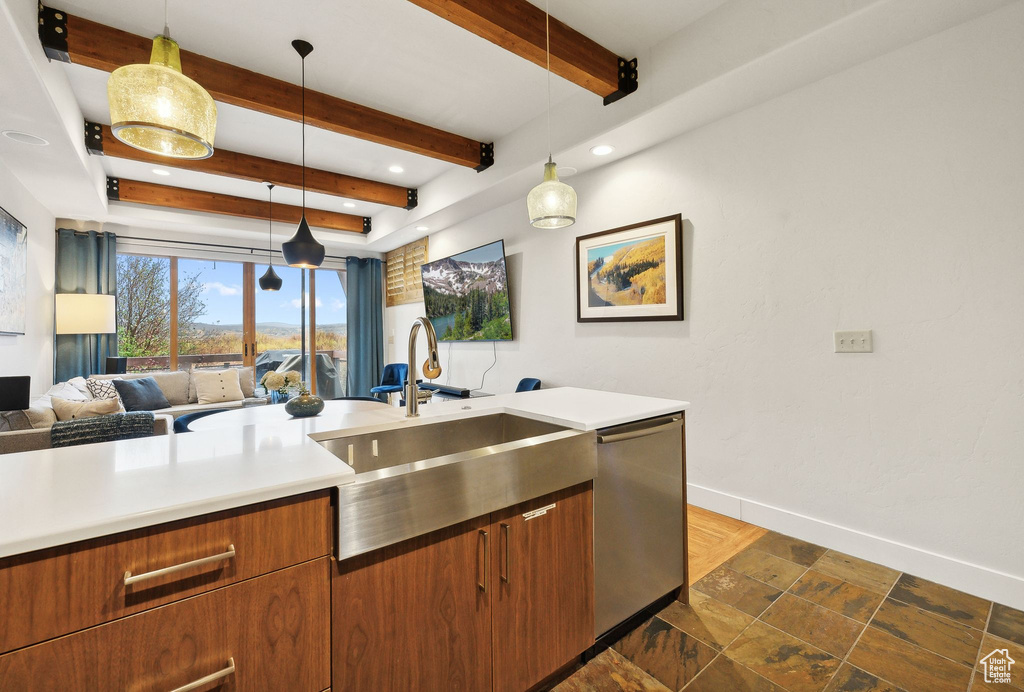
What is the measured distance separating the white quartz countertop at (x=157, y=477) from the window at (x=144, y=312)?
16.3ft

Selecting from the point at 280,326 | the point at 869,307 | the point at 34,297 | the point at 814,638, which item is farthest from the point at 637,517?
the point at 280,326

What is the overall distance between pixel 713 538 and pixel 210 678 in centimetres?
237

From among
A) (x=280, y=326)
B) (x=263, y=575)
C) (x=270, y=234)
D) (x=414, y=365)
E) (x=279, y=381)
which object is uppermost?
(x=270, y=234)

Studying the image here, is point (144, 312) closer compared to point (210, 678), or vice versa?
point (210, 678)

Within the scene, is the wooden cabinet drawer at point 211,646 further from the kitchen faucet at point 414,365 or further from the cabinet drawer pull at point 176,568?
the kitchen faucet at point 414,365

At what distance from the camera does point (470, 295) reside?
4801 millimetres

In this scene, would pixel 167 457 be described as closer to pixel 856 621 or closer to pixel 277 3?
pixel 277 3

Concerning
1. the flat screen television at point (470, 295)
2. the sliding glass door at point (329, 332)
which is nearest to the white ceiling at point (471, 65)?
the flat screen television at point (470, 295)

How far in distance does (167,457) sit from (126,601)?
423mm

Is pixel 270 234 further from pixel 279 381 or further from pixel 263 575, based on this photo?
pixel 263 575

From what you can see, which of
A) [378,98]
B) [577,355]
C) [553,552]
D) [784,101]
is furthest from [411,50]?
[553,552]

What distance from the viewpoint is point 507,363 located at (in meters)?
4.46

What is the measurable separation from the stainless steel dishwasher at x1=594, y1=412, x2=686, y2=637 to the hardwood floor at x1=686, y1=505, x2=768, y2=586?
0.42 metres

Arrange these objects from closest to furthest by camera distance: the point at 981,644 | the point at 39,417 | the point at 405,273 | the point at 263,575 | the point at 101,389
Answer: the point at 263,575, the point at 981,644, the point at 39,417, the point at 101,389, the point at 405,273
